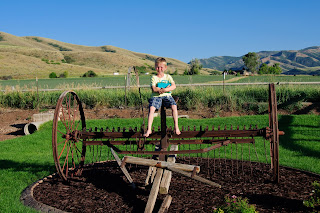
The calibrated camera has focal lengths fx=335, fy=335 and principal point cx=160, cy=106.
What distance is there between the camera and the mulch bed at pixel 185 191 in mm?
4637

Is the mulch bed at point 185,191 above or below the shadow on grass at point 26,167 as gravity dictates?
above

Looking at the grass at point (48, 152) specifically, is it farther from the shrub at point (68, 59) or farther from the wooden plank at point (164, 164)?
the shrub at point (68, 59)

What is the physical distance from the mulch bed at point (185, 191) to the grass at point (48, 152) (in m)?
0.57

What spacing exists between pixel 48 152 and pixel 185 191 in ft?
20.6

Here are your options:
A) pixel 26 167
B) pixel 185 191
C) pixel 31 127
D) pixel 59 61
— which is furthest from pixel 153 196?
pixel 59 61

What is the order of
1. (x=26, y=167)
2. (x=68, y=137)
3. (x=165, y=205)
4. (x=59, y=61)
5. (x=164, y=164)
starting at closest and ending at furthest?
(x=165, y=205) < (x=164, y=164) < (x=68, y=137) < (x=26, y=167) < (x=59, y=61)

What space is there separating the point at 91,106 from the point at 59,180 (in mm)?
11674

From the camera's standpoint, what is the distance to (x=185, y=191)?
5234mm

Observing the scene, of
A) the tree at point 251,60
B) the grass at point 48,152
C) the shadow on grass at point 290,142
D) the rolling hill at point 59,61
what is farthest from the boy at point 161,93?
the tree at point 251,60

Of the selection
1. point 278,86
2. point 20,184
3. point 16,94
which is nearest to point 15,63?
point 16,94

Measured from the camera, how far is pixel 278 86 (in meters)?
18.1

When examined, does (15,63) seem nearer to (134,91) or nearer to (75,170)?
(134,91)

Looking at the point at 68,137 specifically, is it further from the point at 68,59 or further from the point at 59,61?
the point at 68,59

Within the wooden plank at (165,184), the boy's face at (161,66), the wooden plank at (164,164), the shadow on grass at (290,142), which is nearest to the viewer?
the wooden plank at (164,164)
